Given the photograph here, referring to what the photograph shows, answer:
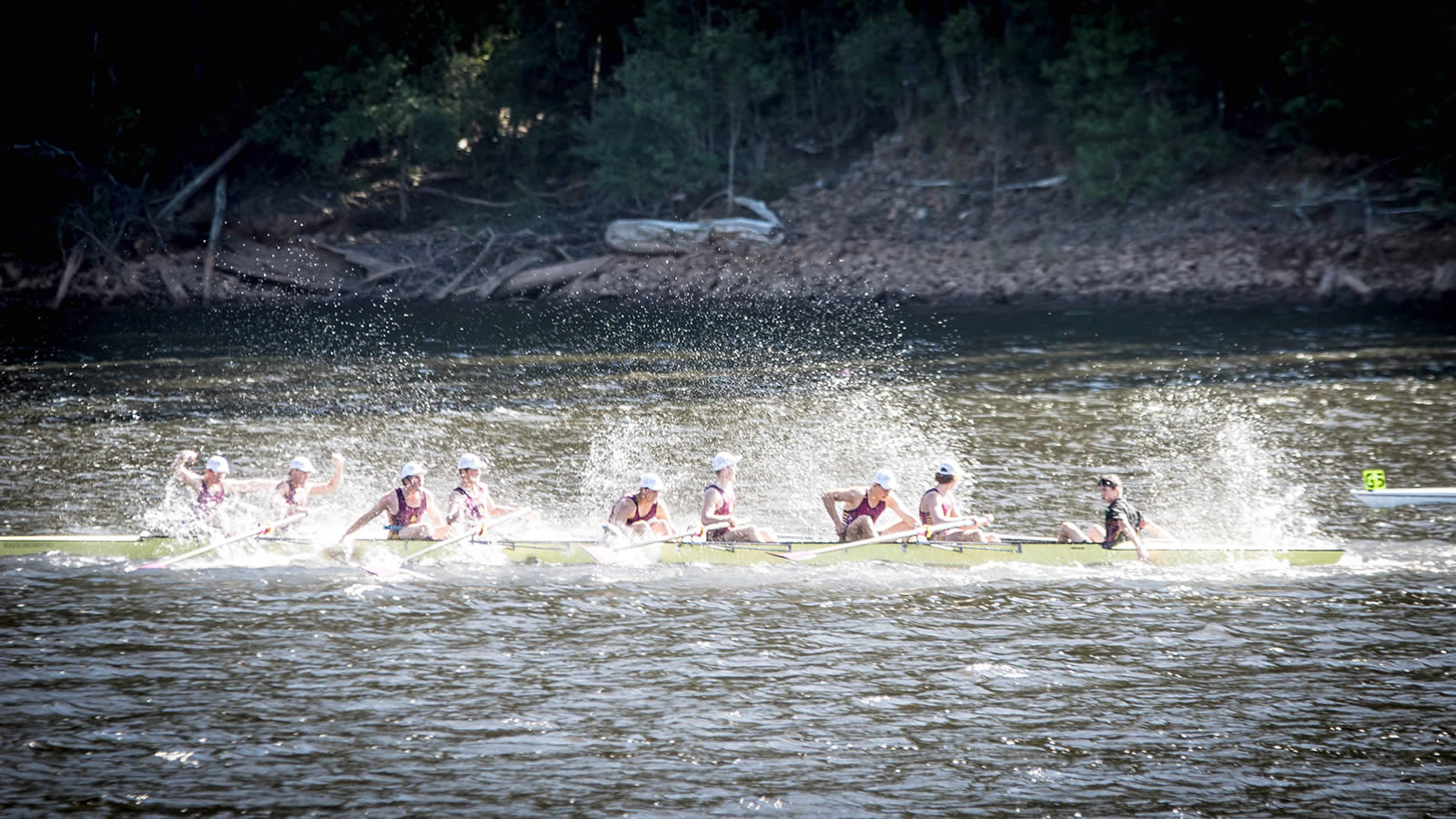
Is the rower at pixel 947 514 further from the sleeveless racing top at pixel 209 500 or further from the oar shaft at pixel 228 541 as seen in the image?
the sleeveless racing top at pixel 209 500

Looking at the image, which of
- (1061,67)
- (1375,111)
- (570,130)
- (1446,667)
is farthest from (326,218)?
(1446,667)

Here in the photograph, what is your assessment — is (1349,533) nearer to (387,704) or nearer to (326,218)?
(387,704)

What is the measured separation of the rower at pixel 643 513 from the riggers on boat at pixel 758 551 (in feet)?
1.20

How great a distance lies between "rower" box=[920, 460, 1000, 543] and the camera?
18594 mm

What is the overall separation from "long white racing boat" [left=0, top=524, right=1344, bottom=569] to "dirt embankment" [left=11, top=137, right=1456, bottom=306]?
93.6 feet

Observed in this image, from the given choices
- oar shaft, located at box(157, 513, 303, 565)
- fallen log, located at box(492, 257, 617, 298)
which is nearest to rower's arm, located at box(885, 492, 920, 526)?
oar shaft, located at box(157, 513, 303, 565)

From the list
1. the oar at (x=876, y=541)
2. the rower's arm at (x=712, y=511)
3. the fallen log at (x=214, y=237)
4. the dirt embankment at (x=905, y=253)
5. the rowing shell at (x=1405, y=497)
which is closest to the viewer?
the oar at (x=876, y=541)

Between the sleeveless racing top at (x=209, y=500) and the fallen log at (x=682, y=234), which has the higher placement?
the fallen log at (x=682, y=234)

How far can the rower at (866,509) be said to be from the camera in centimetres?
1875

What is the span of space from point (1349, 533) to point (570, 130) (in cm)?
4413

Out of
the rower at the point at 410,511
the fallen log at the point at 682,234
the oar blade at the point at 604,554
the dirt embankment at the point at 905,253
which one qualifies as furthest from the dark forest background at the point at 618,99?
the rower at the point at 410,511

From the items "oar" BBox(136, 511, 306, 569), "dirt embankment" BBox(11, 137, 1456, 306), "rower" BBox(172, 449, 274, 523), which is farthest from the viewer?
"dirt embankment" BBox(11, 137, 1456, 306)

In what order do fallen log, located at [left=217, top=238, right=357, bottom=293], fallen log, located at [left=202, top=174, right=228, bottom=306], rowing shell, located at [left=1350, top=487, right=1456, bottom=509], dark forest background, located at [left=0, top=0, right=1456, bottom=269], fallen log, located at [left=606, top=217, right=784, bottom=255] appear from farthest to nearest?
fallen log, located at [left=217, top=238, right=357, bottom=293], fallen log, located at [left=606, top=217, right=784, bottom=255], fallen log, located at [left=202, top=174, right=228, bottom=306], dark forest background, located at [left=0, top=0, right=1456, bottom=269], rowing shell, located at [left=1350, top=487, right=1456, bottom=509]

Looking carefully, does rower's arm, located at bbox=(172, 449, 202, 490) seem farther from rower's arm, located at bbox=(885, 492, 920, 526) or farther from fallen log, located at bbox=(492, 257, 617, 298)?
fallen log, located at bbox=(492, 257, 617, 298)
